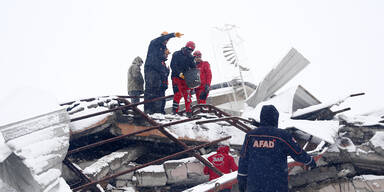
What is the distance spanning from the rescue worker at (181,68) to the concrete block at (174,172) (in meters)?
1.58

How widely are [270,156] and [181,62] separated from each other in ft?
10.9

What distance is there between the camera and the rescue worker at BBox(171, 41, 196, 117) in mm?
5809

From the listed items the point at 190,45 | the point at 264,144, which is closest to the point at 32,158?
the point at 264,144

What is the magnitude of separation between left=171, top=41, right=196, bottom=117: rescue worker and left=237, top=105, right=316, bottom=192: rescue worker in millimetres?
2768

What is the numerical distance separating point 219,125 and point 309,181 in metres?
1.68

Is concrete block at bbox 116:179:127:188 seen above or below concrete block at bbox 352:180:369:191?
above

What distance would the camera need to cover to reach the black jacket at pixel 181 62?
5.79 meters

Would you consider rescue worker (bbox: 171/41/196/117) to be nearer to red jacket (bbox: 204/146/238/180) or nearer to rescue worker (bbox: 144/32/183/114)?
rescue worker (bbox: 144/32/183/114)

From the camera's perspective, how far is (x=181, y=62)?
19.2 ft

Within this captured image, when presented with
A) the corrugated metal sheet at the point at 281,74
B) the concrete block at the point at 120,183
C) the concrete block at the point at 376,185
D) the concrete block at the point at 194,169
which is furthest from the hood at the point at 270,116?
the corrugated metal sheet at the point at 281,74

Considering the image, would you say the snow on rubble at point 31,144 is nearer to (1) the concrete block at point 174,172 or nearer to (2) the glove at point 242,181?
(2) the glove at point 242,181

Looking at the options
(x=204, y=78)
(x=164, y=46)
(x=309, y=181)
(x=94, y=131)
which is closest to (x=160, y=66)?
(x=164, y=46)

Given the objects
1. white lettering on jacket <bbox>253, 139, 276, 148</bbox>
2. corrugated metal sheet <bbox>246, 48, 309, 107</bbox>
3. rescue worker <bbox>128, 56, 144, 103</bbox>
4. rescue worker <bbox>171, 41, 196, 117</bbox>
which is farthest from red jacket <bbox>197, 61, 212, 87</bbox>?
white lettering on jacket <bbox>253, 139, 276, 148</bbox>

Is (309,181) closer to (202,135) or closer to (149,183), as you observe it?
(202,135)
